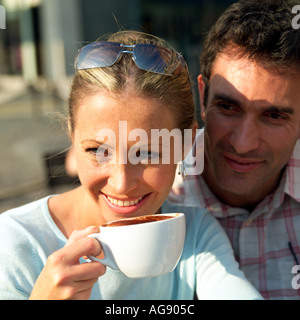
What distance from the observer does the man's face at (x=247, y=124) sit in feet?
6.11

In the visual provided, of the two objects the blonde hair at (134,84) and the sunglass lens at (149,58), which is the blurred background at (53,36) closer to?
the blonde hair at (134,84)

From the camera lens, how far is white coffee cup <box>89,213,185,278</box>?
1146 mm

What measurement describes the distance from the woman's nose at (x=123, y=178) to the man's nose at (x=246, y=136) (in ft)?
2.23

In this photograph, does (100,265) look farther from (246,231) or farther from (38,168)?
(38,168)

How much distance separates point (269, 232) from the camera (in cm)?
205

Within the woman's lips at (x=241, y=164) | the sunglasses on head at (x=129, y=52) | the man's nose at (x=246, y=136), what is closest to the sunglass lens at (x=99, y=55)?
the sunglasses on head at (x=129, y=52)

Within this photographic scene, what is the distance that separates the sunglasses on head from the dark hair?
54 centimetres

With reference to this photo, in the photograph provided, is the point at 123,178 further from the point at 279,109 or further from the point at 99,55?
the point at 279,109

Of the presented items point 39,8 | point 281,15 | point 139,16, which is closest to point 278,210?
point 281,15

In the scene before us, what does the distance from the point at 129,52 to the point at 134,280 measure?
0.86 m

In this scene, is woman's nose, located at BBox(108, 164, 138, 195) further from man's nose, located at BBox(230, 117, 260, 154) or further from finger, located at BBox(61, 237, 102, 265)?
man's nose, located at BBox(230, 117, 260, 154)

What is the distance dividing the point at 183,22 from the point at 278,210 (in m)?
12.2

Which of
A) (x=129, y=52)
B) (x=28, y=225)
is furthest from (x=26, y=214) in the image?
(x=129, y=52)

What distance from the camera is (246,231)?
2.02 m
